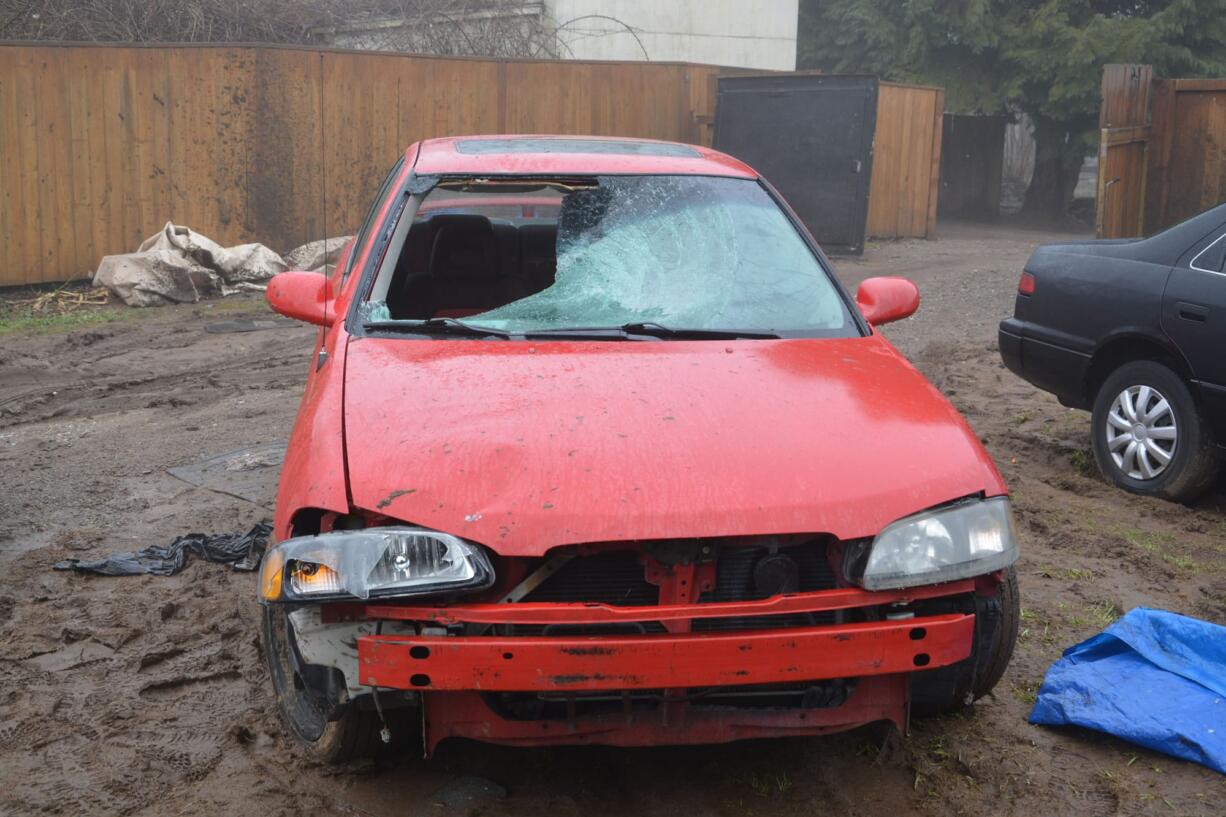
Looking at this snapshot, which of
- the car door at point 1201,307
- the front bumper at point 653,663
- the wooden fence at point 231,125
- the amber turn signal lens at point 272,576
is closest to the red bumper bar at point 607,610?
the front bumper at point 653,663

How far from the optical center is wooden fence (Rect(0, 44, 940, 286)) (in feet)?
40.3

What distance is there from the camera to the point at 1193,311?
5797 millimetres

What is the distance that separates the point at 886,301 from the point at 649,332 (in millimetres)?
1006

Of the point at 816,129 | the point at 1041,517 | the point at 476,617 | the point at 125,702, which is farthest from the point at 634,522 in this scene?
the point at 816,129

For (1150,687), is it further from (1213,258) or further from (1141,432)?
(1213,258)

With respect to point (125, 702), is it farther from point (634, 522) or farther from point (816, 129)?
point (816, 129)

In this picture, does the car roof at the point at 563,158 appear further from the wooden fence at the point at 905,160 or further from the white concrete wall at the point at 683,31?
the white concrete wall at the point at 683,31

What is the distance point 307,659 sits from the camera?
2961 millimetres

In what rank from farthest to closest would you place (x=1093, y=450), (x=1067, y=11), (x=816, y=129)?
(x=1067, y=11) → (x=816, y=129) → (x=1093, y=450)

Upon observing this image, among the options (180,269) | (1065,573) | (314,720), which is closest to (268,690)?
(314,720)

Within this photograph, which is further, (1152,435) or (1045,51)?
(1045,51)

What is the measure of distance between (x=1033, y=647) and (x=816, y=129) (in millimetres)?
12140

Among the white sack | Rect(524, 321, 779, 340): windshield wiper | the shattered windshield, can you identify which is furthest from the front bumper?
the white sack

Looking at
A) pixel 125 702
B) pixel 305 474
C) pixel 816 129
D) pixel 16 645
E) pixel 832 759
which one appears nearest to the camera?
pixel 305 474
